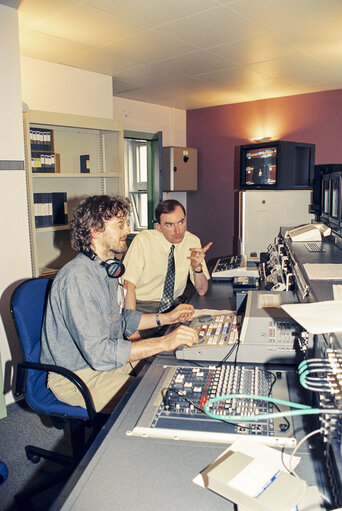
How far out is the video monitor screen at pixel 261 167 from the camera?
128 inches

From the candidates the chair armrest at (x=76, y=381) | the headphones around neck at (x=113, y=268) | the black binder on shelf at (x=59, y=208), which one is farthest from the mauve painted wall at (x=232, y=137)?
the chair armrest at (x=76, y=381)

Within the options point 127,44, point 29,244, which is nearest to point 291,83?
point 127,44

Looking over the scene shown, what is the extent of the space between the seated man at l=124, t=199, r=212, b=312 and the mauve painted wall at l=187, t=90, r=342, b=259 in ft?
10.4

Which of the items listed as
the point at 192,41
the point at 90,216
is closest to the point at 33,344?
the point at 90,216

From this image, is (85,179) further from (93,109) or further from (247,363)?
(247,363)

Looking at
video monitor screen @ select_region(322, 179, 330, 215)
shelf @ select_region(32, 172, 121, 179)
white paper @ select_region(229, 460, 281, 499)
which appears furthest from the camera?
shelf @ select_region(32, 172, 121, 179)

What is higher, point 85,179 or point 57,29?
point 57,29

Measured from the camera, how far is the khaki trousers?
1.72m

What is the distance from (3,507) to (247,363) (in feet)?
4.46

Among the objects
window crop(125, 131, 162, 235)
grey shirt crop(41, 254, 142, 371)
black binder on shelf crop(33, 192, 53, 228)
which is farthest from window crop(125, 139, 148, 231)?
grey shirt crop(41, 254, 142, 371)

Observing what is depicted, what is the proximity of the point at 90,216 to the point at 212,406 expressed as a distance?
0.93 metres

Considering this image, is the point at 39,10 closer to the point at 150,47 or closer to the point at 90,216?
the point at 150,47

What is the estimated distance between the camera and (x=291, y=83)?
471 cm

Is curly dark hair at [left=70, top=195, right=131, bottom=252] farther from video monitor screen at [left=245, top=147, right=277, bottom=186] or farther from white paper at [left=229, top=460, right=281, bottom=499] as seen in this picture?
video monitor screen at [left=245, top=147, right=277, bottom=186]
